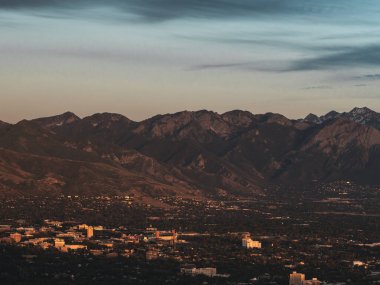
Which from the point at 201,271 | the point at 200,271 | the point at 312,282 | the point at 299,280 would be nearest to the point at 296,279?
the point at 299,280

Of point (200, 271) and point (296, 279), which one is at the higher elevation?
point (200, 271)

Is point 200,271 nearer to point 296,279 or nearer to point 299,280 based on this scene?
point 296,279

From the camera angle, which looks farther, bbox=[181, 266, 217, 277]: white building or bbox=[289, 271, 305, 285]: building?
bbox=[181, 266, 217, 277]: white building

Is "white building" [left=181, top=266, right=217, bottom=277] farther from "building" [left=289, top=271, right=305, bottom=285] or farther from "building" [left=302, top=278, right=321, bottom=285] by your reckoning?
"building" [left=302, top=278, right=321, bottom=285]

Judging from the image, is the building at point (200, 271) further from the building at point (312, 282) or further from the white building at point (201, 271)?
the building at point (312, 282)

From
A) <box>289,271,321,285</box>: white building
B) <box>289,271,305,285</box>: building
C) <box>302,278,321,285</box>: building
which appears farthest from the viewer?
<box>289,271,305,285</box>: building

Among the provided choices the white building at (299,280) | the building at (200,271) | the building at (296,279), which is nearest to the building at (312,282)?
the white building at (299,280)

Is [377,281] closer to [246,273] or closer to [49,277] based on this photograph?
[246,273]

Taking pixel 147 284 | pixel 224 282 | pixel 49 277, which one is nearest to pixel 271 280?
pixel 224 282

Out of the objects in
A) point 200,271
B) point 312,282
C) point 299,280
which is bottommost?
point 312,282

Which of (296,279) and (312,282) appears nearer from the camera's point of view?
(312,282)

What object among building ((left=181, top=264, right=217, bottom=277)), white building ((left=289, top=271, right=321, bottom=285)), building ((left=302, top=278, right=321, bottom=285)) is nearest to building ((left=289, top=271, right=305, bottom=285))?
white building ((left=289, top=271, right=321, bottom=285))

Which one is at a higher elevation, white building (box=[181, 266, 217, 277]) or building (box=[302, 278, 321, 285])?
white building (box=[181, 266, 217, 277])
